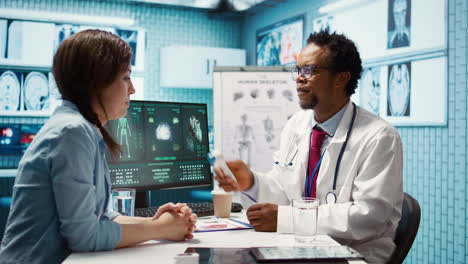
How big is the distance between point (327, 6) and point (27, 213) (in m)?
4.19

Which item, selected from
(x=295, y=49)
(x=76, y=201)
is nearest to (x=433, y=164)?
(x=295, y=49)

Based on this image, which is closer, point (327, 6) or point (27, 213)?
point (27, 213)

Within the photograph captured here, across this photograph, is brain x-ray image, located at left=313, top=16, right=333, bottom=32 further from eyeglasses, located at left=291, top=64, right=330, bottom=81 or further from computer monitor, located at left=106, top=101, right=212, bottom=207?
computer monitor, located at left=106, top=101, right=212, bottom=207

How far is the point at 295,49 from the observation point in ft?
17.7

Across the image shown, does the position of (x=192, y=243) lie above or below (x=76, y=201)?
below

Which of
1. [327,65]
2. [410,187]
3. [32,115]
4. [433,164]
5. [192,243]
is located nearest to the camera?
[192,243]

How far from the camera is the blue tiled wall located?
328 centimetres

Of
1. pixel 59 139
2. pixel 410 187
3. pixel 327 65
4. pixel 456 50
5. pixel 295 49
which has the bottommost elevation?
pixel 410 187

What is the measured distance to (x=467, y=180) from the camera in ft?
10.6

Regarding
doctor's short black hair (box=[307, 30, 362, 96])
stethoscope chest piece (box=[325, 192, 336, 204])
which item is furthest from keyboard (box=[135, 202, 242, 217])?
doctor's short black hair (box=[307, 30, 362, 96])

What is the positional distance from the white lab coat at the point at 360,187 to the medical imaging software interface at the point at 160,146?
1.05 ft

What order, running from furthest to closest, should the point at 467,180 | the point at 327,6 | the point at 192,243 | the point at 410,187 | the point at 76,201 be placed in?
the point at 327,6
the point at 410,187
the point at 467,180
the point at 192,243
the point at 76,201

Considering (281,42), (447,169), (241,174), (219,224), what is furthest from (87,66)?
(281,42)

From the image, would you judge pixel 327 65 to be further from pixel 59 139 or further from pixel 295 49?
pixel 295 49
